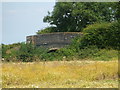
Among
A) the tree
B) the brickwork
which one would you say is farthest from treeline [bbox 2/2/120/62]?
the brickwork

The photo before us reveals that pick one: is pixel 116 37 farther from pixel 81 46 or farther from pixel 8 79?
pixel 8 79

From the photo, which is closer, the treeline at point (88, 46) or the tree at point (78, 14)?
the treeline at point (88, 46)

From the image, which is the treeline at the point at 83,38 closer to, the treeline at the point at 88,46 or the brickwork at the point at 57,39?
the treeline at the point at 88,46

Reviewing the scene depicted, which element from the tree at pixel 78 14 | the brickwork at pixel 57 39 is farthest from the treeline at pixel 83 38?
the brickwork at pixel 57 39

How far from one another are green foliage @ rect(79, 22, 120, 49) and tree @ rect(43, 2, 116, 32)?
7.59 metres

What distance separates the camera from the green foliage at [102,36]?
20344 millimetres

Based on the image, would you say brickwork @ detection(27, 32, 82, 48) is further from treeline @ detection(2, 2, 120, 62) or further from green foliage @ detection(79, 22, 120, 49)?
green foliage @ detection(79, 22, 120, 49)

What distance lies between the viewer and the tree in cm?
2956

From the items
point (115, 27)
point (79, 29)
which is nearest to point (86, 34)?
point (115, 27)

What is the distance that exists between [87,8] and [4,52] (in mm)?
11985

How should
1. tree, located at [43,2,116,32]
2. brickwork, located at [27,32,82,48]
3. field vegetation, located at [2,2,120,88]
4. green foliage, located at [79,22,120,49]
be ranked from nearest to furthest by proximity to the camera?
field vegetation, located at [2,2,120,88], green foliage, located at [79,22,120,49], brickwork, located at [27,32,82,48], tree, located at [43,2,116,32]

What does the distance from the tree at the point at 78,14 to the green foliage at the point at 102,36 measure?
7.59 meters

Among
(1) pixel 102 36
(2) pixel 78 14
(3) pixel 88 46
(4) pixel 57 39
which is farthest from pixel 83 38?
(2) pixel 78 14

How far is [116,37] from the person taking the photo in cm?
2019
